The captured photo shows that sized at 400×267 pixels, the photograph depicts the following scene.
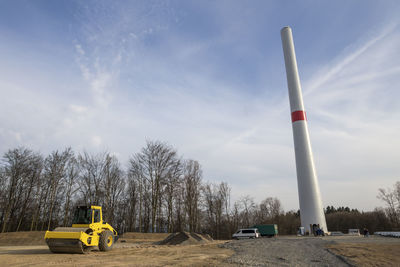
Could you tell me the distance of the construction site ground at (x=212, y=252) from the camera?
10.8 metres

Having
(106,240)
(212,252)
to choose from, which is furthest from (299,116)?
(106,240)

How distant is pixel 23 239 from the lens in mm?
28562

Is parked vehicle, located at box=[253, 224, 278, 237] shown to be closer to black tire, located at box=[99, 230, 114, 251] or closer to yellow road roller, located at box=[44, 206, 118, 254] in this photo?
yellow road roller, located at box=[44, 206, 118, 254]

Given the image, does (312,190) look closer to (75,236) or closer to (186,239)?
(186,239)

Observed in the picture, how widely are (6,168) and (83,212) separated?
102ft

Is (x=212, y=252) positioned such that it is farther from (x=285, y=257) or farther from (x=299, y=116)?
(x=299, y=116)

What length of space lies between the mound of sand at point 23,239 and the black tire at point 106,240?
17.3 m

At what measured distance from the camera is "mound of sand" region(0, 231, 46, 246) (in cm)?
2750

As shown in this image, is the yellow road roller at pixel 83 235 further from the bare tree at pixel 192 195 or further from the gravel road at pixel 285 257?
the bare tree at pixel 192 195

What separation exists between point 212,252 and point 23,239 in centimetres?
2523

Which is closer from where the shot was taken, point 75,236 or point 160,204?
point 75,236

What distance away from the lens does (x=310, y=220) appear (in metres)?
38.6

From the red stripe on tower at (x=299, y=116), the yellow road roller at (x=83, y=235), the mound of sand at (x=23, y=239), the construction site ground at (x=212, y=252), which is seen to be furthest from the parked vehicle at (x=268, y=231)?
the mound of sand at (x=23, y=239)

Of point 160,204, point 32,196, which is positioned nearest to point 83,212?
point 160,204
